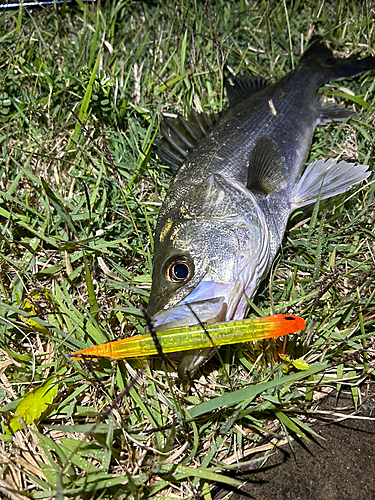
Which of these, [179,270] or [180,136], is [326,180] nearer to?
[180,136]

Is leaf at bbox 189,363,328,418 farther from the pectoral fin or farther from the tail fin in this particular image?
the tail fin

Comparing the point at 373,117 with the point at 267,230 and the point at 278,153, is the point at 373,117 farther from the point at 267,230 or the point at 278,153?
the point at 267,230

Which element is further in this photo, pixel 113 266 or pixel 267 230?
pixel 113 266

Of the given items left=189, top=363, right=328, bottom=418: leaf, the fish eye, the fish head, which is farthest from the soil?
the fish eye

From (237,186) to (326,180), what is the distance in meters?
0.76

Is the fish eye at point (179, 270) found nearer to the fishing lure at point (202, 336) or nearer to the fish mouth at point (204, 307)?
the fish mouth at point (204, 307)

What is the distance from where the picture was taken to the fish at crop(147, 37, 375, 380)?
2.32 m

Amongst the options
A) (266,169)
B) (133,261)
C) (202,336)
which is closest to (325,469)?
(202,336)

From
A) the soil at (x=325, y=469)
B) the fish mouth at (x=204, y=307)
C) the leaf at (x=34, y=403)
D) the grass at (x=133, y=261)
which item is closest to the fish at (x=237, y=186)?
the fish mouth at (x=204, y=307)

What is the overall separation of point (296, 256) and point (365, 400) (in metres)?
1.06

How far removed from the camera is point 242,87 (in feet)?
12.3

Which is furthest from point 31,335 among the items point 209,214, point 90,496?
point 209,214

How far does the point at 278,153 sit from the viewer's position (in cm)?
314

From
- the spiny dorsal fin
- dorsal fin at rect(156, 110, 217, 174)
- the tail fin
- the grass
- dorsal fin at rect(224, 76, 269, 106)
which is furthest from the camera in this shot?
the tail fin
